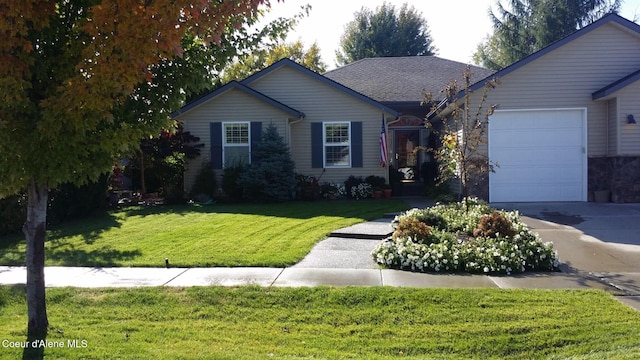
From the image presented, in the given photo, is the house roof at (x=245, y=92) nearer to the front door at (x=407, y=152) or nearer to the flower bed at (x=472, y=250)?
the front door at (x=407, y=152)

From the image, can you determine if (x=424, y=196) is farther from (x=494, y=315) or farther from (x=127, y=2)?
(x=127, y=2)

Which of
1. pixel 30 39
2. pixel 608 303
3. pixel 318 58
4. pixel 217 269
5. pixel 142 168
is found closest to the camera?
pixel 30 39

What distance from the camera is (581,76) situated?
14.2 metres

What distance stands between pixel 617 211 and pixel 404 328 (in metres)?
9.76

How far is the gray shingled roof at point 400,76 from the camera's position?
1872 cm

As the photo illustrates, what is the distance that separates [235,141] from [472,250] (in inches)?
447

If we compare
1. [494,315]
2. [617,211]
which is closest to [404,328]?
[494,315]

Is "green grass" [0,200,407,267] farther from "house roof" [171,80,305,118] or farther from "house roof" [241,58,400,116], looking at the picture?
"house roof" [241,58,400,116]

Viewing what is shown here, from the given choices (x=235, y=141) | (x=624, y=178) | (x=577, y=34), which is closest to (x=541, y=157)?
(x=624, y=178)

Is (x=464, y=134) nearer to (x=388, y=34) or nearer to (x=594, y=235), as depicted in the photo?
(x=594, y=235)

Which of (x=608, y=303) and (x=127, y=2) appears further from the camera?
(x=608, y=303)

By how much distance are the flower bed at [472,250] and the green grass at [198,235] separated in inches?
65.9

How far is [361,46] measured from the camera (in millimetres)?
41812

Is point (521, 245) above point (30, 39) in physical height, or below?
below
